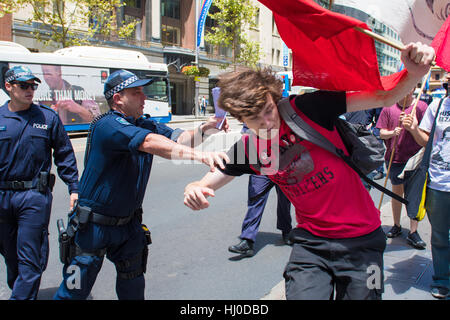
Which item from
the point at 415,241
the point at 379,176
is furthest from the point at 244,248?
the point at 379,176

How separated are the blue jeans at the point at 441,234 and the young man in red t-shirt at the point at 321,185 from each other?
1788 mm

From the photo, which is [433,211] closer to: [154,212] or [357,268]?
[357,268]

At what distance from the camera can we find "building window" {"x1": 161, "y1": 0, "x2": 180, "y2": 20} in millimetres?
34475

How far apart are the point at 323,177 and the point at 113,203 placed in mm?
1406

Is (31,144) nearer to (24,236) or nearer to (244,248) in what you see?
(24,236)

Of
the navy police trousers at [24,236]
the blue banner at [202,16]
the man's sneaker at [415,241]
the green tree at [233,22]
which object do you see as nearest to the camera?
the navy police trousers at [24,236]

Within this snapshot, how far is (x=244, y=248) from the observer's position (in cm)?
458

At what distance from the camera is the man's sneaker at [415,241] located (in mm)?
4676

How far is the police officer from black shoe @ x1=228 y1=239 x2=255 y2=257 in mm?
2011

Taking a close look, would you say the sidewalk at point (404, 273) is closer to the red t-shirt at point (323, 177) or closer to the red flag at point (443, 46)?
the red t-shirt at point (323, 177)

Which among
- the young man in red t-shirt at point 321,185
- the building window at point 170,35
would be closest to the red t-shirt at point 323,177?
the young man in red t-shirt at point 321,185

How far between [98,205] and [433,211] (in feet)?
9.43

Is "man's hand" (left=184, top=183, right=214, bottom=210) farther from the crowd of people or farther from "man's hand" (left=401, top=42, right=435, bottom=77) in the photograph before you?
"man's hand" (left=401, top=42, right=435, bottom=77)

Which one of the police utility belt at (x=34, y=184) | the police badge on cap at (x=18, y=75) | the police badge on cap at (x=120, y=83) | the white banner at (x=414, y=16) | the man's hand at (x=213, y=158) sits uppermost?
the white banner at (x=414, y=16)
